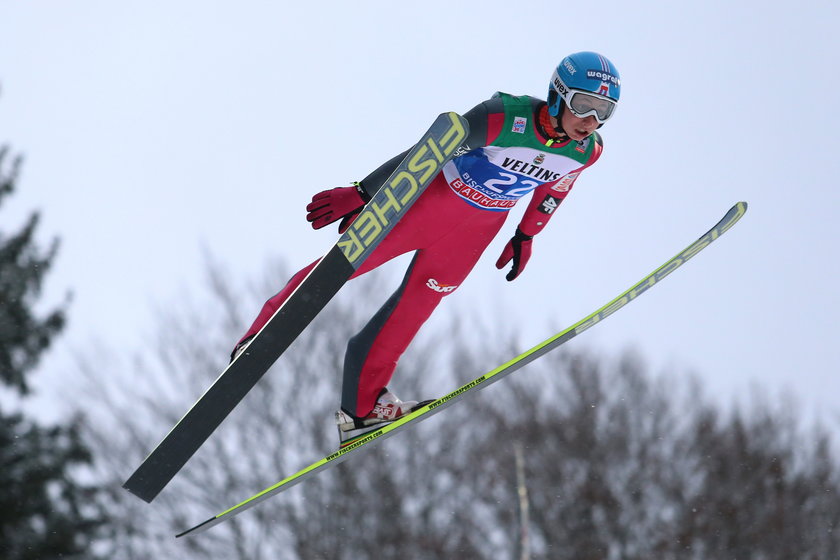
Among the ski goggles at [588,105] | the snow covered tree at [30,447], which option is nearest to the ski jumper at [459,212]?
the ski goggles at [588,105]

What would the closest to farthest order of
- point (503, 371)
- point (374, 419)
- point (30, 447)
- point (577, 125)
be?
point (577, 125), point (503, 371), point (374, 419), point (30, 447)

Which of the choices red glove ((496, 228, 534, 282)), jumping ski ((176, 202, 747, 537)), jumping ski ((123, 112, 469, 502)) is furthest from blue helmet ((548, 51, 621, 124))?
jumping ski ((176, 202, 747, 537))

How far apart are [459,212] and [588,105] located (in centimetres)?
72

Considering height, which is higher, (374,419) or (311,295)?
(311,295)

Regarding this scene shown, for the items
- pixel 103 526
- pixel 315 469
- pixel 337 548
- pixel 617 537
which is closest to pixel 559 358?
pixel 617 537

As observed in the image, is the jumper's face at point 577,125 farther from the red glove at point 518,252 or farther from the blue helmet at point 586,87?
the red glove at point 518,252

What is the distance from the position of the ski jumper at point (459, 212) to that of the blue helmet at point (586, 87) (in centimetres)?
13

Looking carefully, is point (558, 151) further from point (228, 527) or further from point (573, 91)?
point (228, 527)

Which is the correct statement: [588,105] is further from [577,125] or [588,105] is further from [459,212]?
[459,212]

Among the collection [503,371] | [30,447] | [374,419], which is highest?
[30,447]

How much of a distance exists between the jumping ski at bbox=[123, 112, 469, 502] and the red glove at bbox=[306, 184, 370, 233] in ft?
0.86

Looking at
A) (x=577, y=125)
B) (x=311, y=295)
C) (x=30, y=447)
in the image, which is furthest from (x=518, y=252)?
(x=30, y=447)

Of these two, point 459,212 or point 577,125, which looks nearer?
point 577,125

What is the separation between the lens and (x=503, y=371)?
184 inches
